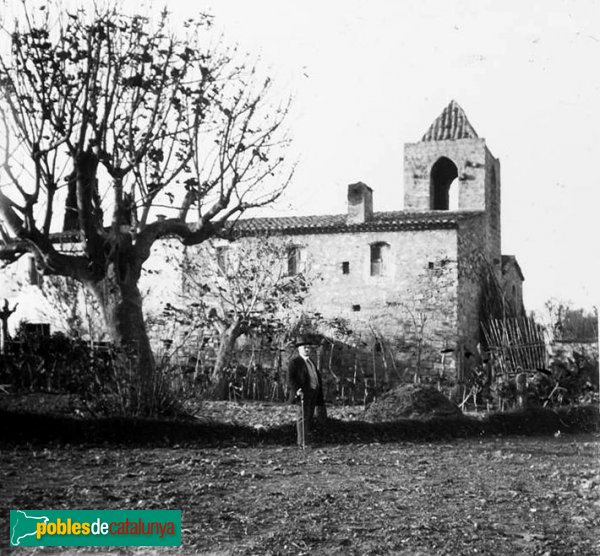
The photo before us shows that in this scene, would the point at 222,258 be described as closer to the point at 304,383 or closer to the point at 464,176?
Result: the point at 464,176

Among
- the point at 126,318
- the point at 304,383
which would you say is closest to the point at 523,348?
the point at 304,383

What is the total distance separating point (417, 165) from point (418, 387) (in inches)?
545

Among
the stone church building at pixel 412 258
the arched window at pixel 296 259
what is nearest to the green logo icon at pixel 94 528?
the stone church building at pixel 412 258

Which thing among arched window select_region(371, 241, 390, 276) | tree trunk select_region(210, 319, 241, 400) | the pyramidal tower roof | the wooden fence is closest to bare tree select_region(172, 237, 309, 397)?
tree trunk select_region(210, 319, 241, 400)

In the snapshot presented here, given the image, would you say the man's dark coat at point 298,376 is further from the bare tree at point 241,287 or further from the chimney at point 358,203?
the chimney at point 358,203

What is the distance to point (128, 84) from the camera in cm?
1037

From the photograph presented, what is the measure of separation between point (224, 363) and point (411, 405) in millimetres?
5799

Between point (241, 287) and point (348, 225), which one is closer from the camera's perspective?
point (241, 287)

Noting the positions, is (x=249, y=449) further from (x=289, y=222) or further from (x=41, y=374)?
(x=289, y=222)

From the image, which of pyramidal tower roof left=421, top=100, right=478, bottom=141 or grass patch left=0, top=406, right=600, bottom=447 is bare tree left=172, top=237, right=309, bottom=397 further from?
pyramidal tower roof left=421, top=100, right=478, bottom=141

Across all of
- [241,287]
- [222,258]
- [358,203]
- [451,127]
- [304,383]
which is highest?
[451,127]

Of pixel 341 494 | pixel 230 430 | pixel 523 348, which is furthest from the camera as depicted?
pixel 523 348

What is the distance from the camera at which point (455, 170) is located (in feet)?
84.5

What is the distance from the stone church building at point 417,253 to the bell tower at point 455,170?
0.11 feet
